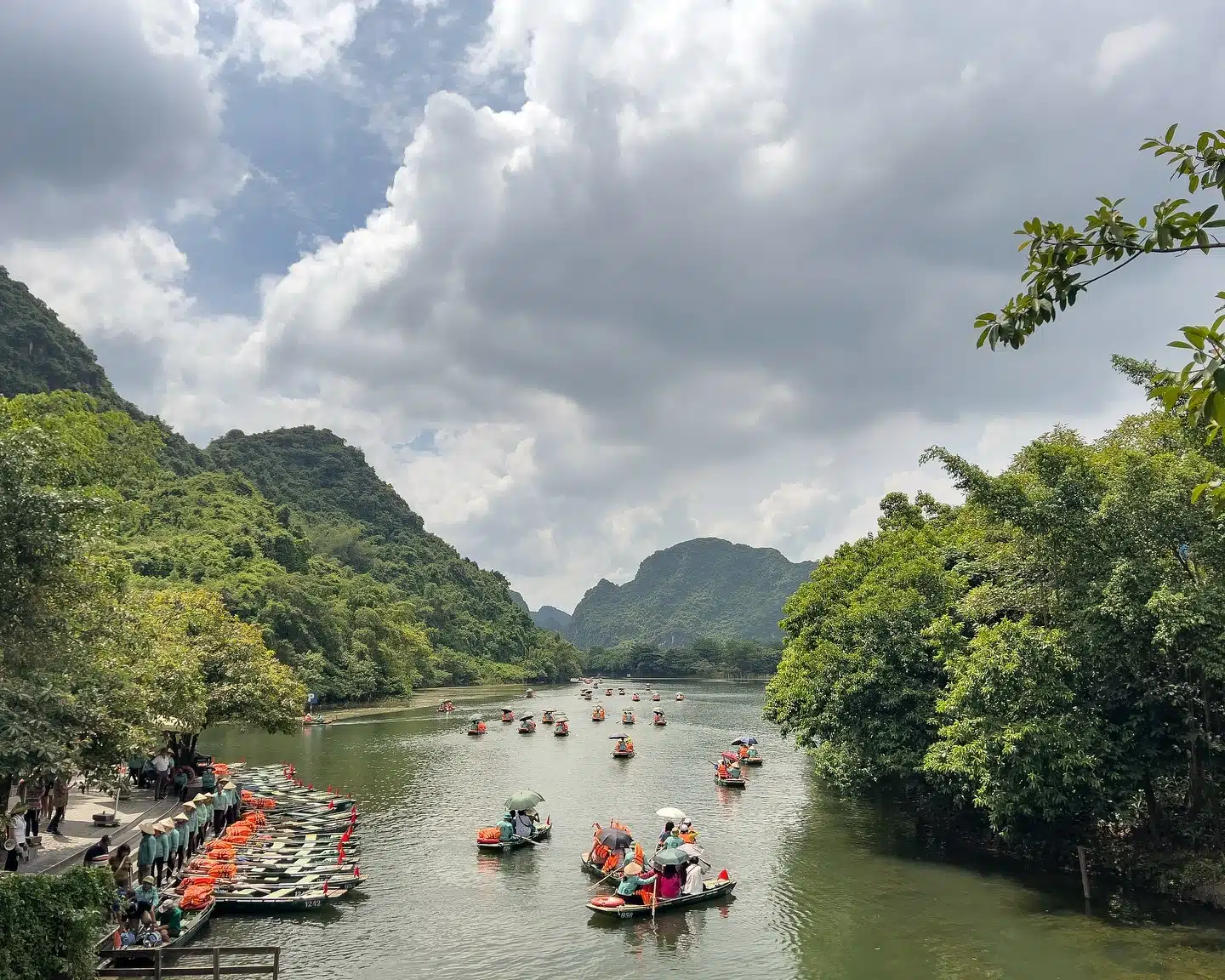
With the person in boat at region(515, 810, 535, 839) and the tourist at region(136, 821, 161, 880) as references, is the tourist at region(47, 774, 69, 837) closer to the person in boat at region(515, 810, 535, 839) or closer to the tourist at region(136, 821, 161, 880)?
the tourist at region(136, 821, 161, 880)

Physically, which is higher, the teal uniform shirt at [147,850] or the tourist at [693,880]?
the teal uniform shirt at [147,850]

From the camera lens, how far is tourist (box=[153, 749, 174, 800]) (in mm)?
31281

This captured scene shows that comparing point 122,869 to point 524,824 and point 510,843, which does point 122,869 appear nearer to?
point 510,843

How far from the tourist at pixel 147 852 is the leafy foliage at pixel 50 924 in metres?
6.38

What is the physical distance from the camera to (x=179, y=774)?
32.0m

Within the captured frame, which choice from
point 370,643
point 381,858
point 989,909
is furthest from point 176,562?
point 989,909

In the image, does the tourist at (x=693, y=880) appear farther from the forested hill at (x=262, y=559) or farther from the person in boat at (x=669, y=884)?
the forested hill at (x=262, y=559)

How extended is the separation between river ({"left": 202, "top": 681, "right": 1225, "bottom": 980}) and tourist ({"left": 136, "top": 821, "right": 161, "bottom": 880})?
2327mm

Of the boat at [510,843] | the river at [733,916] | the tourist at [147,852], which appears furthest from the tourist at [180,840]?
the boat at [510,843]

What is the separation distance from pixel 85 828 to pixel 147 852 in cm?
690

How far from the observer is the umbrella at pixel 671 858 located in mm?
22938

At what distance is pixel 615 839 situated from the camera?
2577 cm

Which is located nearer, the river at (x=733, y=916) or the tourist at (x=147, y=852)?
the river at (x=733, y=916)

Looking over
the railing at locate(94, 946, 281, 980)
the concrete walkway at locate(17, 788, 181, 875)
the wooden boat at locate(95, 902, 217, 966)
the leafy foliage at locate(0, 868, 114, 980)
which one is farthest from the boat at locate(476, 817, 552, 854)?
the leafy foliage at locate(0, 868, 114, 980)
